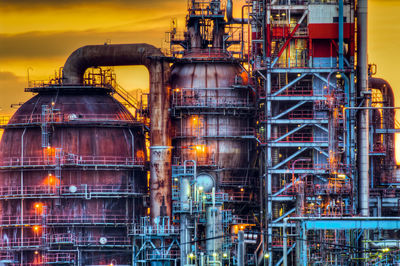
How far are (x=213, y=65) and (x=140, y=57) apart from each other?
5.73 meters

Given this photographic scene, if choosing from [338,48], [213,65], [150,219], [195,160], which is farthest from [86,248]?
[338,48]

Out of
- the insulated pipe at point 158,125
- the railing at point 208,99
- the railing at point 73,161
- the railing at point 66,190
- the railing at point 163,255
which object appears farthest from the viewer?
the railing at point 208,99

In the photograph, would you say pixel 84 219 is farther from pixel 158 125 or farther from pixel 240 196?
pixel 240 196

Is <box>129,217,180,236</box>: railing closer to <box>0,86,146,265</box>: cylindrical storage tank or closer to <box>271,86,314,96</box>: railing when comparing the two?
<box>0,86,146,265</box>: cylindrical storage tank

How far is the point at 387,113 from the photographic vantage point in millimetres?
95000

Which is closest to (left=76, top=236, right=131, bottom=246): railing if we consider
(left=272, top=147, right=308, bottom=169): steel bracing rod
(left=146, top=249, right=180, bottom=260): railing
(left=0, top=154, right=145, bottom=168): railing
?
(left=146, top=249, right=180, bottom=260): railing

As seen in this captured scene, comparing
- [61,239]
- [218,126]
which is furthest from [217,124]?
[61,239]

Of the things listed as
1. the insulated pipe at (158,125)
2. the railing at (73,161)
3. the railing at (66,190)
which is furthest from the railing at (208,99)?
the railing at (66,190)

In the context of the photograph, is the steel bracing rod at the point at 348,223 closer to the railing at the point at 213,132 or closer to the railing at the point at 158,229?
the railing at the point at 158,229

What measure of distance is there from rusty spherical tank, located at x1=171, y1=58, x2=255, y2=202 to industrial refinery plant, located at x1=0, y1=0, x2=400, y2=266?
0.10 metres

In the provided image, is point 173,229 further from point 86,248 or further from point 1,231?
point 1,231

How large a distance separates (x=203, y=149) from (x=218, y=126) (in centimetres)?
221

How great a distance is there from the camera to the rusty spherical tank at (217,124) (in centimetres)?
8531

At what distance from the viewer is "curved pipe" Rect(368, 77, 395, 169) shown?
308 ft
